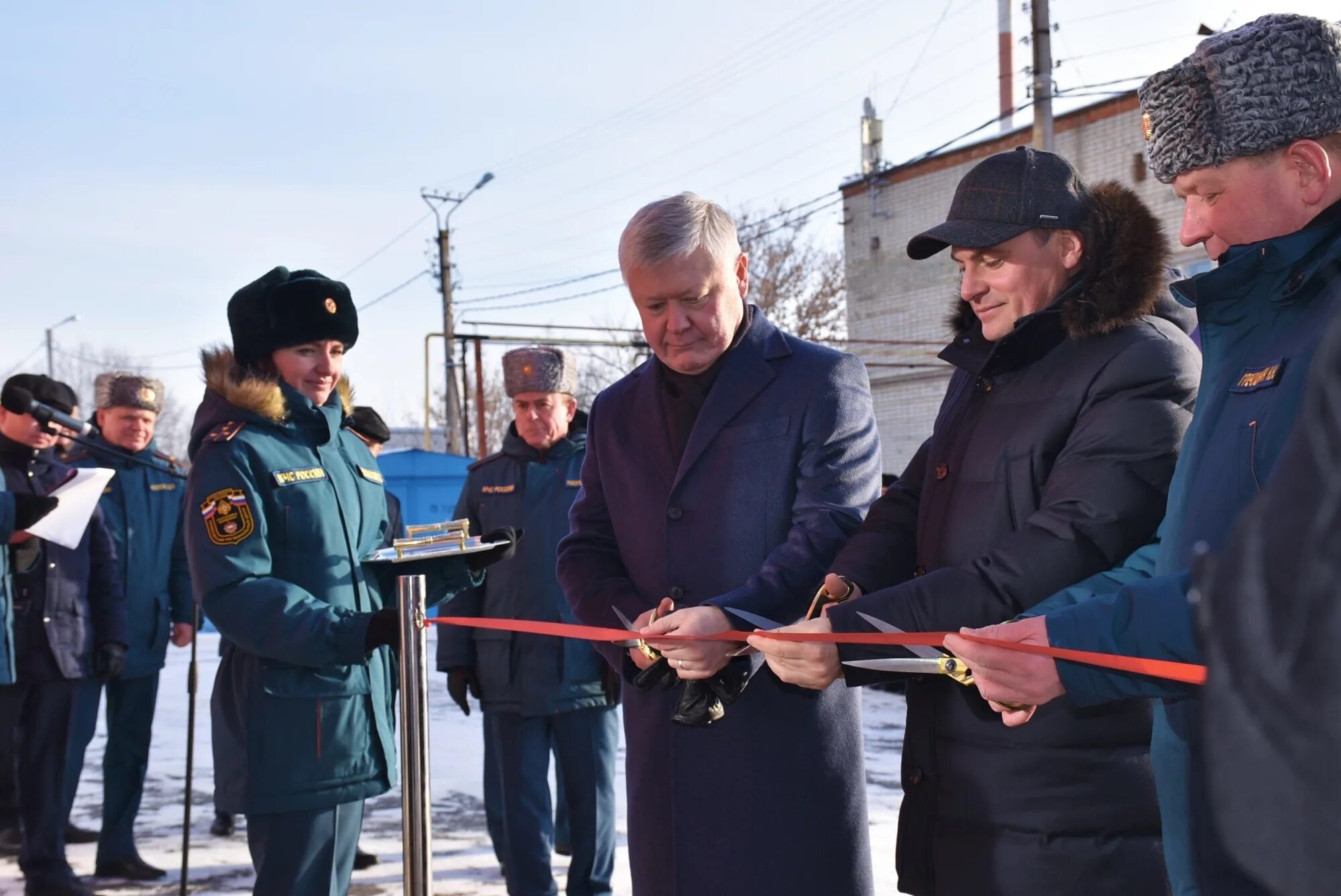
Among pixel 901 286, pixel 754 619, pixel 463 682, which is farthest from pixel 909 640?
pixel 901 286

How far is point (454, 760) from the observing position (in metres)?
7.83

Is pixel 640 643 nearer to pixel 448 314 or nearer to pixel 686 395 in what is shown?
pixel 686 395

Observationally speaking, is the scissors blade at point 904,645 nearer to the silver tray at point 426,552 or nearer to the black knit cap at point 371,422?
the silver tray at point 426,552

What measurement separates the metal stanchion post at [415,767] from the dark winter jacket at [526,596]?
221cm

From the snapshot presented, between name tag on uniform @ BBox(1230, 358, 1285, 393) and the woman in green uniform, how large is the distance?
2.10m

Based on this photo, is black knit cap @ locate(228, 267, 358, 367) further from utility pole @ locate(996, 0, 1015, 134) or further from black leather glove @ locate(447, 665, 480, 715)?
utility pole @ locate(996, 0, 1015, 134)

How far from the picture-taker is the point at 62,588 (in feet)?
19.6

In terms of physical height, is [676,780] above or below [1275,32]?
below

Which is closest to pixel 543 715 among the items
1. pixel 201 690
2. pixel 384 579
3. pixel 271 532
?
pixel 384 579

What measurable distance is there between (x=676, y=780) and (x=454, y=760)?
532 centimetres

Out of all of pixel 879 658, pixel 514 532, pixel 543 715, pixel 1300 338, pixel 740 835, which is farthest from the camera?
pixel 543 715

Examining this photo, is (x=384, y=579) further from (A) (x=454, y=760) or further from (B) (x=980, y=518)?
(A) (x=454, y=760)

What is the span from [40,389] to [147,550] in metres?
0.97

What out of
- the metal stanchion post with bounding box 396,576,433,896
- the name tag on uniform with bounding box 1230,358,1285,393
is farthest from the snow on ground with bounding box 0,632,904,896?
the name tag on uniform with bounding box 1230,358,1285,393
